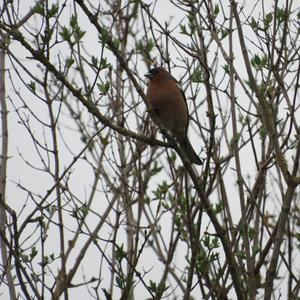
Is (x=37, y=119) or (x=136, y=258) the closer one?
(x=136, y=258)

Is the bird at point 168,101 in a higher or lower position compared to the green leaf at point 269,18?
higher

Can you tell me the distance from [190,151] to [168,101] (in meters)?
0.60

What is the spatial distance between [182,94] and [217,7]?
1.37 metres

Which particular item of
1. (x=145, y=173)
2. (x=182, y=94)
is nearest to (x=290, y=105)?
(x=145, y=173)

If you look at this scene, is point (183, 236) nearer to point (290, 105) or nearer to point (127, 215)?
point (127, 215)

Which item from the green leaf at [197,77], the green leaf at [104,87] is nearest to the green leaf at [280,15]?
the green leaf at [197,77]

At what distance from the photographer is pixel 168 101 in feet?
19.7

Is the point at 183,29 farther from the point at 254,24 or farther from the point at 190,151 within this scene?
the point at 190,151

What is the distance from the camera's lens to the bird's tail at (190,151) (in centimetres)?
616

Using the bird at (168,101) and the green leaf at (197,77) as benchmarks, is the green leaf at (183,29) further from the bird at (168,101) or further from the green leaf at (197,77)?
the bird at (168,101)

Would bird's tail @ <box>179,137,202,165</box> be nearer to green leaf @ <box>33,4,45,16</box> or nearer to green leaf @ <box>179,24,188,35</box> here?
green leaf @ <box>179,24,188,35</box>

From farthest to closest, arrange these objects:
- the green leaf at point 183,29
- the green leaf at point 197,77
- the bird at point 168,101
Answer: the bird at point 168,101 → the green leaf at point 183,29 → the green leaf at point 197,77

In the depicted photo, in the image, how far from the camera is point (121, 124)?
5039mm

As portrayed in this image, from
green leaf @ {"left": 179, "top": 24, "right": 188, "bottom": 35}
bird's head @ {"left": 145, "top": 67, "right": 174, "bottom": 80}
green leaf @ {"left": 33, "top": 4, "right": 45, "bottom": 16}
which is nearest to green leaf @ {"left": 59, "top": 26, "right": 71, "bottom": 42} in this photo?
green leaf @ {"left": 33, "top": 4, "right": 45, "bottom": 16}
